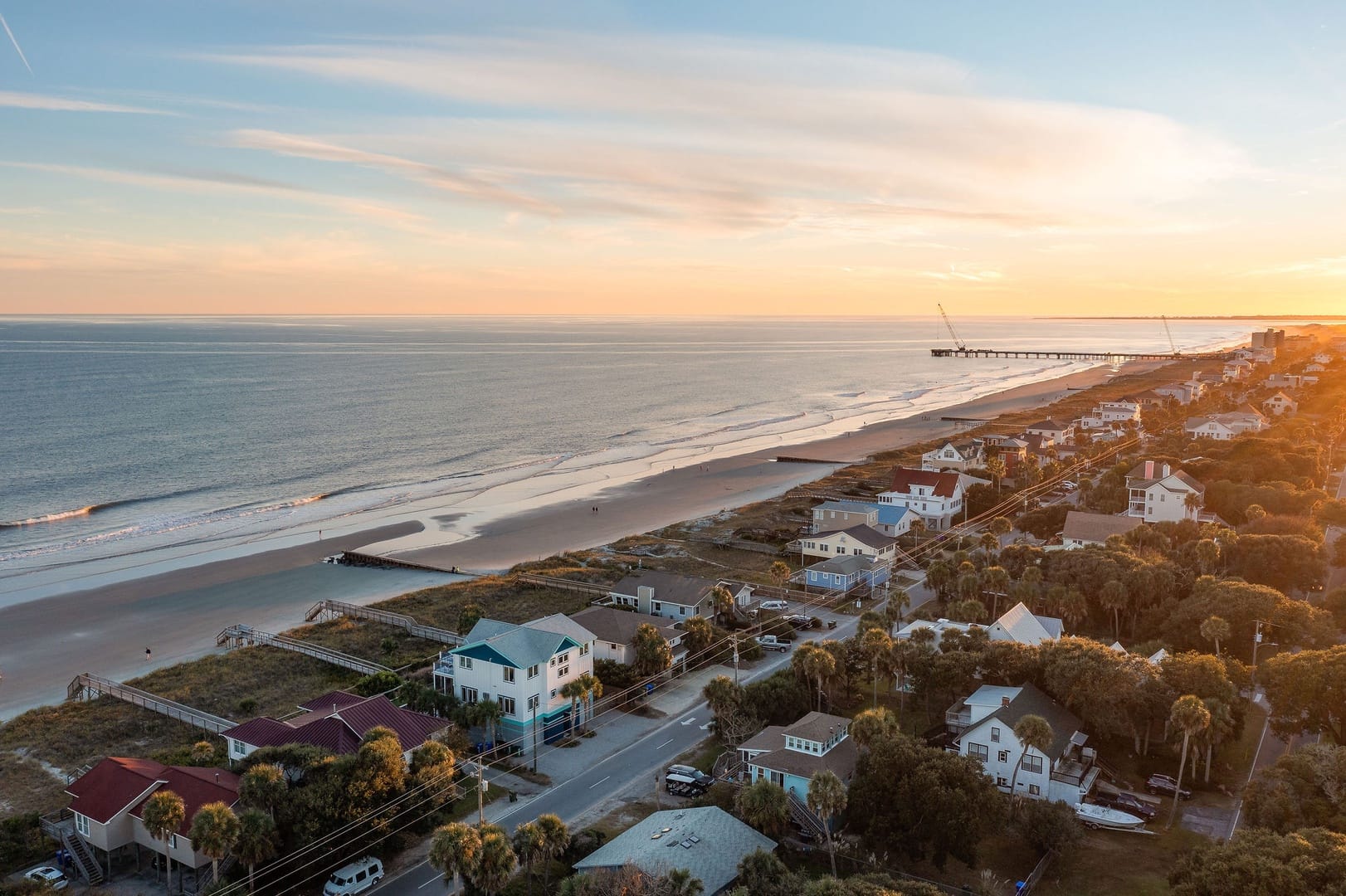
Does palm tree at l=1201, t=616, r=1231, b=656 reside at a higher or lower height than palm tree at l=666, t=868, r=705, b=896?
higher

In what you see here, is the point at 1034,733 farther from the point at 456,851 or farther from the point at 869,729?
the point at 456,851

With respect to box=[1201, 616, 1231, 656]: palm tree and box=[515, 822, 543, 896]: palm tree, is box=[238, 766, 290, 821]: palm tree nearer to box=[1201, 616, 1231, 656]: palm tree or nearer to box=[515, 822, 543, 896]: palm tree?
box=[515, 822, 543, 896]: palm tree

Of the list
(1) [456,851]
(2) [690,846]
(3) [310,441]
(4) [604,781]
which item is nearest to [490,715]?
(4) [604,781]

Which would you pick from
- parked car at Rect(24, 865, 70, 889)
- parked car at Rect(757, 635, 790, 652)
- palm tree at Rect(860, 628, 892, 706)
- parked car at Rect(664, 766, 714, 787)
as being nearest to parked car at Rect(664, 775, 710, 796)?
parked car at Rect(664, 766, 714, 787)

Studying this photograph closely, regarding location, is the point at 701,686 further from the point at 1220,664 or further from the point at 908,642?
the point at 1220,664

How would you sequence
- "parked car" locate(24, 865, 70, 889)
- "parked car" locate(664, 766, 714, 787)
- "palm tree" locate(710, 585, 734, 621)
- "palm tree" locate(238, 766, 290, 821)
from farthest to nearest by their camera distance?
"palm tree" locate(710, 585, 734, 621) < "parked car" locate(664, 766, 714, 787) < "palm tree" locate(238, 766, 290, 821) < "parked car" locate(24, 865, 70, 889)

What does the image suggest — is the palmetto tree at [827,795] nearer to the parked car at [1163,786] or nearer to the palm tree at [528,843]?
the palm tree at [528,843]
